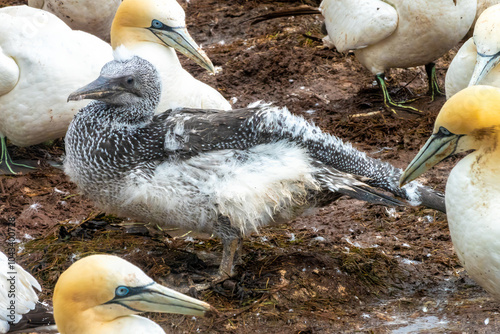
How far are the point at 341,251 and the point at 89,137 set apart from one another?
1888 millimetres

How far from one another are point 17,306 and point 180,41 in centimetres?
271

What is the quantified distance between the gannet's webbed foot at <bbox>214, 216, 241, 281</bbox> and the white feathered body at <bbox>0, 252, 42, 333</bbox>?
123cm

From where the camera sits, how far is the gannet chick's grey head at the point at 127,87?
4.86 m

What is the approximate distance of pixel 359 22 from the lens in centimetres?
741

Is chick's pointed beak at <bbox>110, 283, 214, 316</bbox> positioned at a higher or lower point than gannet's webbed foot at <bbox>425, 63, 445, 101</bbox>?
higher

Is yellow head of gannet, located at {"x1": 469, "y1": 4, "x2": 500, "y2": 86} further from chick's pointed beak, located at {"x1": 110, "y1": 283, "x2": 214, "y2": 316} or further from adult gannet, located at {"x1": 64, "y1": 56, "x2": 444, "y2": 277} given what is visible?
chick's pointed beak, located at {"x1": 110, "y1": 283, "x2": 214, "y2": 316}

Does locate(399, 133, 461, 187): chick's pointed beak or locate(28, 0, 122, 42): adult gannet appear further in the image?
locate(28, 0, 122, 42): adult gannet

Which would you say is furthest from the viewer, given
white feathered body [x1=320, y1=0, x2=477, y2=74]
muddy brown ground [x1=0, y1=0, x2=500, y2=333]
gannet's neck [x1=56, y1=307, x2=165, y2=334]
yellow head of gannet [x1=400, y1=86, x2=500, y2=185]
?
white feathered body [x1=320, y1=0, x2=477, y2=74]

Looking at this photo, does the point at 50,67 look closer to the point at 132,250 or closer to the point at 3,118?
the point at 3,118

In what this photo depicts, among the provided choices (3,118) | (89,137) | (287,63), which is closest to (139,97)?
(89,137)

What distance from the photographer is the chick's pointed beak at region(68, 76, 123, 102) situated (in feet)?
15.8

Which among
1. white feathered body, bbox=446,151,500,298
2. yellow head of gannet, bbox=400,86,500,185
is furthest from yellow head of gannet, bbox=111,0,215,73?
white feathered body, bbox=446,151,500,298

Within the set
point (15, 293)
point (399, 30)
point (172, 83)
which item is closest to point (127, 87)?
point (172, 83)

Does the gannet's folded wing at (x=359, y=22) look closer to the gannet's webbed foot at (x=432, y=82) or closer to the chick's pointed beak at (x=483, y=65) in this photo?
the gannet's webbed foot at (x=432, y=82)
